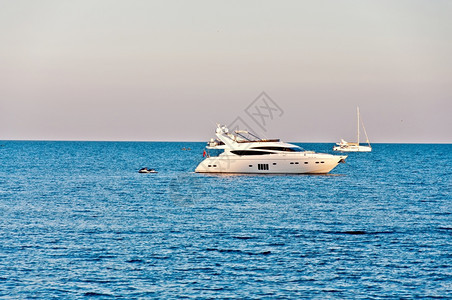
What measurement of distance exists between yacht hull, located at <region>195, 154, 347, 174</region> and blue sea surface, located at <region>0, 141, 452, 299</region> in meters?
18.7

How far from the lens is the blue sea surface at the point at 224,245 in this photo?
2512 cm

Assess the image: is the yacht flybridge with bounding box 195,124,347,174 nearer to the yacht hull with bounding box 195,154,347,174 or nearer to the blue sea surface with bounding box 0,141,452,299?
the yacht hull with bounding box 195,154,347,174

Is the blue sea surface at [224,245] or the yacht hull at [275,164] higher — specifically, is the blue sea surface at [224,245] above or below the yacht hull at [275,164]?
below

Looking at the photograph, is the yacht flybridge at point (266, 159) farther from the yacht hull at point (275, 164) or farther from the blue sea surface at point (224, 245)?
the blue sea surface at point (224, 245)

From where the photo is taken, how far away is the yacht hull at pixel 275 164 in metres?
80.3

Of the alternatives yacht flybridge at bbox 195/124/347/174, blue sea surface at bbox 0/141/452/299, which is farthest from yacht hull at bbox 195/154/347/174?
blue sea surface at bbox 0/141/452/299

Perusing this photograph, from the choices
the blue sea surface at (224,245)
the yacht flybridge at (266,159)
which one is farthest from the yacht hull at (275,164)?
the blue sea surface at (224,245)

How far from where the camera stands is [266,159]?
80875 millimetres

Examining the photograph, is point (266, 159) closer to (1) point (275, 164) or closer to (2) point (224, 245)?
(1) point (275, 164)

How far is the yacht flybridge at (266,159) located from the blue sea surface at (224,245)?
61.9 feet

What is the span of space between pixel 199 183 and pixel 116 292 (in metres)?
51.9

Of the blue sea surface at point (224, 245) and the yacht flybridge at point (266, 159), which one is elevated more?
the yacht flybridge at point (266, 159)

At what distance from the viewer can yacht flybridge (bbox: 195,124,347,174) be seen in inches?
3162

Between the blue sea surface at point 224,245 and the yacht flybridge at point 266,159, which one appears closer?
the blue sea surface at point 224,245
